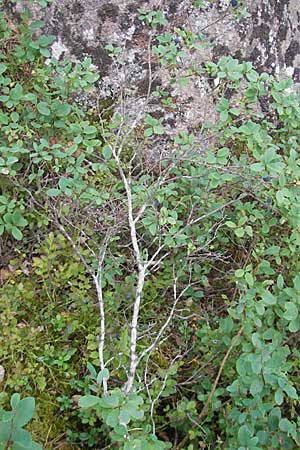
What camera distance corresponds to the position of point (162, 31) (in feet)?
9.90

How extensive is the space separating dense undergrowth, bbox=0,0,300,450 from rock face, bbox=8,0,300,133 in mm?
92

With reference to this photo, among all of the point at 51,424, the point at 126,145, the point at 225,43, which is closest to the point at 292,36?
the point at 225,43

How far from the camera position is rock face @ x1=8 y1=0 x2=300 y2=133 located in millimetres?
3002

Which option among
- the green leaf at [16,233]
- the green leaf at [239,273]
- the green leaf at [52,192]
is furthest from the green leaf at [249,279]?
the green leaf at [16,233]

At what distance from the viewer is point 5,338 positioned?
2318 mm

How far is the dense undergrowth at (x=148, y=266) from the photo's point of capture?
6.86 feet

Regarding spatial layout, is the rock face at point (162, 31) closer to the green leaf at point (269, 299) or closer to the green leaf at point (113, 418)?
the green leaf at point (269, 299)

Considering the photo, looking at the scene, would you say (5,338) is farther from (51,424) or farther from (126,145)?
(126,145)

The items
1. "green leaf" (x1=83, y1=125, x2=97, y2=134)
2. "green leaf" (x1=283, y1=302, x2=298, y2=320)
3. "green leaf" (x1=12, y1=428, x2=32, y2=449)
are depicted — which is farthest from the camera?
"green leaf" (x1=83, y1=125, x2=97, y2=134)

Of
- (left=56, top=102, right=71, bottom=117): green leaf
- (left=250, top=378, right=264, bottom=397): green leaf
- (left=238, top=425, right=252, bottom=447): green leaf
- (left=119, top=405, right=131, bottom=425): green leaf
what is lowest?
(left=238, top=425, right=252, bottom=447): green leaf

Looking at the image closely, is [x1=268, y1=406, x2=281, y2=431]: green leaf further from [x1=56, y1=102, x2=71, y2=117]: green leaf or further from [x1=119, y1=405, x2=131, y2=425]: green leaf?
[x1=56, y1=102, x2=71, y2=117]: green leaf

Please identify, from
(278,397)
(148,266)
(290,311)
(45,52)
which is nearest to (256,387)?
(278,397)

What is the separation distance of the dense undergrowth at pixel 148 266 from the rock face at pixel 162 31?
0.09m

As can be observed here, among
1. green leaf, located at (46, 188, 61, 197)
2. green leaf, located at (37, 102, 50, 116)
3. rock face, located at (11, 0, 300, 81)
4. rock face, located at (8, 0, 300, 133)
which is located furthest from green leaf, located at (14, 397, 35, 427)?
rock face, located at (11, 0, 300, 81)
